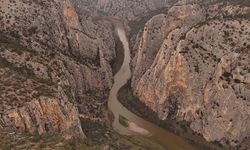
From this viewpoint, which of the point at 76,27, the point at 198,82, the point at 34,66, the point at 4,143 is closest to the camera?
A: the point at 4,143

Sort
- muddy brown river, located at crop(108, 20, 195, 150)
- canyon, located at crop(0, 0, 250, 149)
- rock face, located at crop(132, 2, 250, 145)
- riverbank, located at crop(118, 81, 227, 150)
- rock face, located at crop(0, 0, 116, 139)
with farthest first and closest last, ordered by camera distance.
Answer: muddy brown river, located at crop(108, 20, 195, 150)
rock face, located at crop(132, 2, 250, 145)
riverbank, located at crop(118, 81, 227, 150)
canyon, located at crop(0, 0, 250, 149)
rock face, located at crop(0, 0, 116, 139)

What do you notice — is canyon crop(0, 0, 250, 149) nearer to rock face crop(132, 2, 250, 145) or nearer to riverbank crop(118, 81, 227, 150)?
rock face crop(132, 2, 250, 145)

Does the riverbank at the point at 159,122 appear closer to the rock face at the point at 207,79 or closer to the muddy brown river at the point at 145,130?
the muddy brown river at the point at 145,130

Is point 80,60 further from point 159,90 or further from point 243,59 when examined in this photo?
point 243,59

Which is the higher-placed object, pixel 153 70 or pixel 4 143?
pixel 4 143

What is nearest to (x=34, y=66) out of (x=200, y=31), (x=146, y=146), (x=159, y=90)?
(x=146, y=146)

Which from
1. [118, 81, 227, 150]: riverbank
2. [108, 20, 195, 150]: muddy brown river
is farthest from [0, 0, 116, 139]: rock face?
[118, 81, 227, 150]: riverbank
